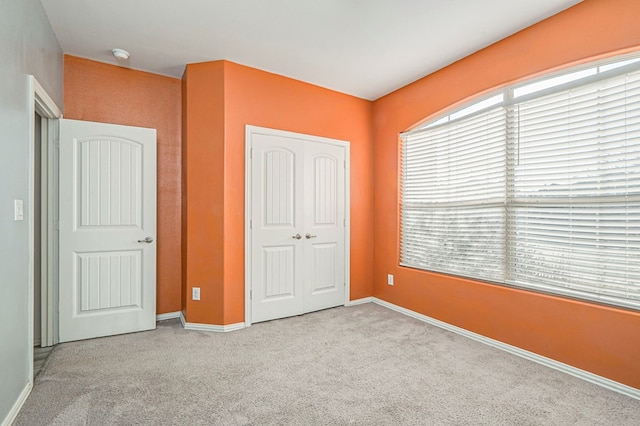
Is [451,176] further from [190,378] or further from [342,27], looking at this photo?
[190,378]

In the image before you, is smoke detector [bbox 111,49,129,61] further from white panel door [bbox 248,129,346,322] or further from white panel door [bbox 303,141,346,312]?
white panel door [bbox 303,141,346,312]

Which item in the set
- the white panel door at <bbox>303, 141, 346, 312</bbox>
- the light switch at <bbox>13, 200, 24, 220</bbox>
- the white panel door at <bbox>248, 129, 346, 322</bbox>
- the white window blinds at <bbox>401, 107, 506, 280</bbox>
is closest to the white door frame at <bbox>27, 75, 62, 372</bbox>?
the light switch at <bbox>13, 200, 24, 220</bbox>

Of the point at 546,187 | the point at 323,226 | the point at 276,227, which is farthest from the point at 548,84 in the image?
the point at 276,227

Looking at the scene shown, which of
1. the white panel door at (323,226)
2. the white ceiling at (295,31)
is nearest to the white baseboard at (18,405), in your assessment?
the white panel door at (323,226)

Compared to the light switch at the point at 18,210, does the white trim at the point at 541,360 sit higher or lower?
lower

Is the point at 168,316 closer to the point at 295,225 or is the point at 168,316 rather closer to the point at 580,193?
the point at 295,225

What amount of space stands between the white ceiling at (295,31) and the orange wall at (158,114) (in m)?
0.17

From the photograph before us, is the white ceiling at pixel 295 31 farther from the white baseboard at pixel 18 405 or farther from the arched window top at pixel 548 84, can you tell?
the white baseboard at pixel 18 405

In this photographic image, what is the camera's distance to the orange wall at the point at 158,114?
3.18 meters

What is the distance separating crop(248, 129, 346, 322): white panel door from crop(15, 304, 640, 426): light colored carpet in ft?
1.99

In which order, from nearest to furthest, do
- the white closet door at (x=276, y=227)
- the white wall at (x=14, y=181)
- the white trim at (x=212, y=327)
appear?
the white wall at (x=14, y=181) < the white trim at (x=212, y=327) < the white closet door at (x=276, y=227)

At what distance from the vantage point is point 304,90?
3717 millimetres

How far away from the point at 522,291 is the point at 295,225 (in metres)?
2.27

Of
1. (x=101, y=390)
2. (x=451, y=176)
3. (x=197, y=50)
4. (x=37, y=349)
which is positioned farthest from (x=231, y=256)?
(x=451, y=176)
